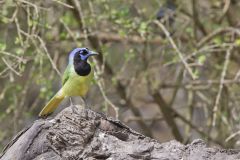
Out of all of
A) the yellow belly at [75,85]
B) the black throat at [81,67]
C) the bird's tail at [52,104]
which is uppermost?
the black throat at [81,67]

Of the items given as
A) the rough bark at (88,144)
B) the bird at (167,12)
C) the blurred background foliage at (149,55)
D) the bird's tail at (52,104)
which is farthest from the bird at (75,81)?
the bird at (167,12)

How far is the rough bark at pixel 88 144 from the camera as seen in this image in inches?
115

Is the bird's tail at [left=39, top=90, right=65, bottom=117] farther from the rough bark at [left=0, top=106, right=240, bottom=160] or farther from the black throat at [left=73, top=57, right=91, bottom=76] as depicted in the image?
the rough bark at [left=0, top=106, right=240, bottom=160]

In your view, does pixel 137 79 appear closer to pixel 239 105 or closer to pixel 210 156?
pixel 239 105

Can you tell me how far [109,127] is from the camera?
3.09 m

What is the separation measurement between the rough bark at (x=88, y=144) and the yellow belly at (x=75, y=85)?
1.03 metres

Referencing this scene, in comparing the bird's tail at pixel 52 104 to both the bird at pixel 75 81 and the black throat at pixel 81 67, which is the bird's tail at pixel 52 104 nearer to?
the bird at pixel 75 81

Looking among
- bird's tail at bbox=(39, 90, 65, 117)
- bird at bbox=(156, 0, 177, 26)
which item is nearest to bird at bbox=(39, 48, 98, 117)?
bird's tail at bbox=(39, 90, 65, 117)

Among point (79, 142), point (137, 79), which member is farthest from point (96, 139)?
point (137, 79)

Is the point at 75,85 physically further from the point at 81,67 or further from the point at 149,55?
the point at 149,55

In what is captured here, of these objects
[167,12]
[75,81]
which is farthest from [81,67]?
[167,12]

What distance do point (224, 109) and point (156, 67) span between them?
844 millimetres

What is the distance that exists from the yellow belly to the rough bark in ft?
3.39

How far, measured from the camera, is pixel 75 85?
4.14 m
